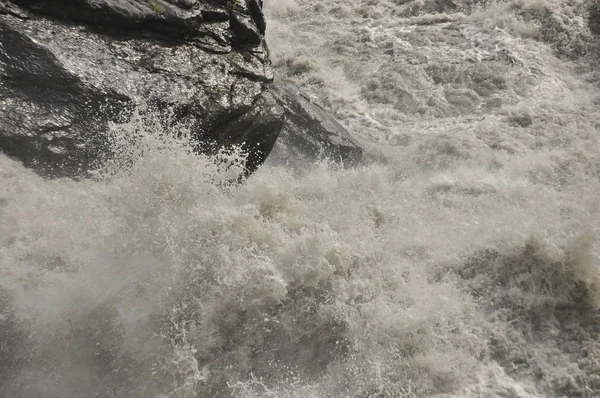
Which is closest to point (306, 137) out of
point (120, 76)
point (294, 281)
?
point (120, 76)

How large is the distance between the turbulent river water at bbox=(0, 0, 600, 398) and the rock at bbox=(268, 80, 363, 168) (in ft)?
0.59

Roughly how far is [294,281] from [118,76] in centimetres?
261

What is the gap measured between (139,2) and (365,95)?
12.8 feet

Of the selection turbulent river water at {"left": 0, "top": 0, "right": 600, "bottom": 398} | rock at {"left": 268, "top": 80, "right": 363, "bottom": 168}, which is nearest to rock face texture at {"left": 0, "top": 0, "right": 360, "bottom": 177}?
turbulent river water at {"left": 0, "top": 0, "right": 600, "bottom": 398}

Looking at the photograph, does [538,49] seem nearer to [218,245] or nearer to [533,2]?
[533,2]

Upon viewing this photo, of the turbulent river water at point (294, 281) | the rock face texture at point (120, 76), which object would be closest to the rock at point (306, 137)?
the turbulent river water at point (294, 281)

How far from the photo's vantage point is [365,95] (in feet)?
24.3

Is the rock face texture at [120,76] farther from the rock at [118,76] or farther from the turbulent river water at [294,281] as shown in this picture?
the turbulent river water at [294,281]

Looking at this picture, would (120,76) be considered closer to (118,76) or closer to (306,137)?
(118,76)

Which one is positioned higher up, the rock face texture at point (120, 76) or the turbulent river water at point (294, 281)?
the rock face texture at point (120, 76)

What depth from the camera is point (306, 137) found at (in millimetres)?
5727

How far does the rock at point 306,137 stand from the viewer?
5570mm

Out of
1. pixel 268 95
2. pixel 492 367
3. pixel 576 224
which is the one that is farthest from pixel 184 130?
pixel 576 224

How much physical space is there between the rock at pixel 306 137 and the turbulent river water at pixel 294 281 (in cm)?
18
